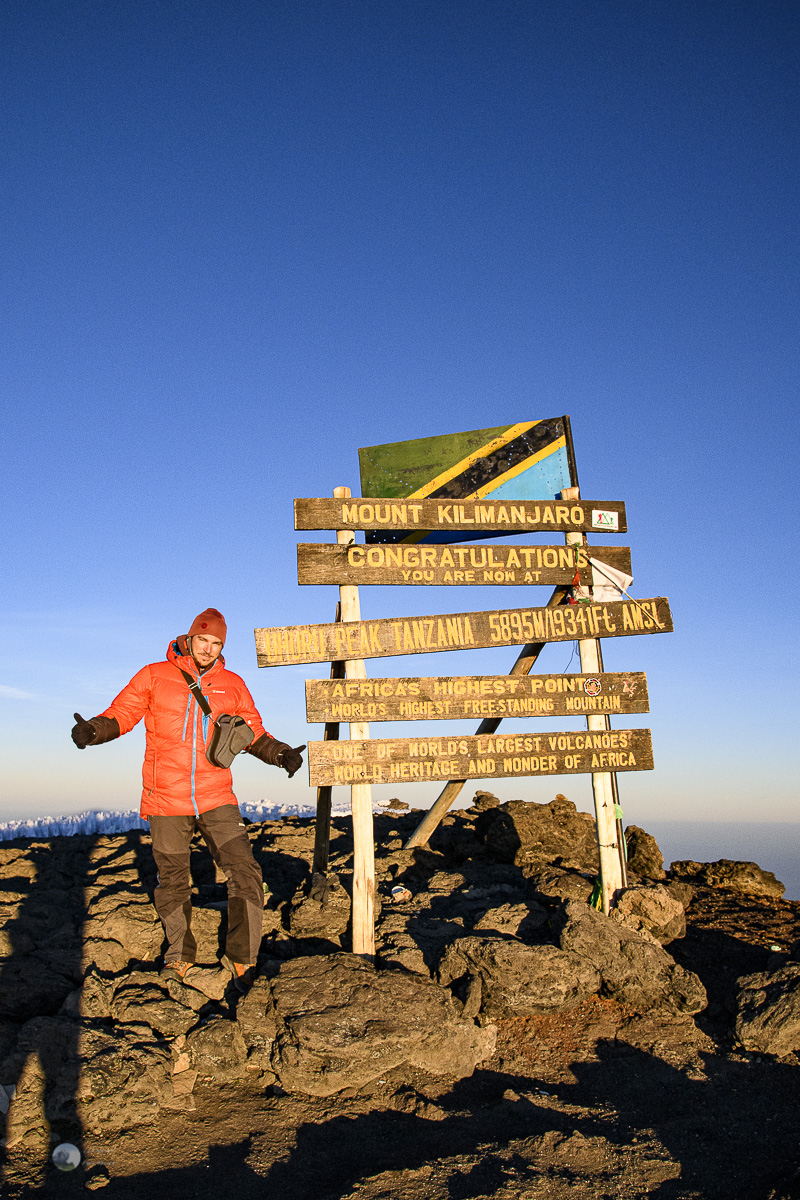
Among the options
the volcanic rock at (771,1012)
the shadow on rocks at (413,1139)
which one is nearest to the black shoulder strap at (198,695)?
the shadow on rocks at (413,1139)

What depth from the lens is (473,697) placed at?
22.1 feet

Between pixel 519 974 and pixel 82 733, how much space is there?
332cm

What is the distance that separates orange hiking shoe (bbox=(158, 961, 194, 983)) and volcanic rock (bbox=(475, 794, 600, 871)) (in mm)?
3920

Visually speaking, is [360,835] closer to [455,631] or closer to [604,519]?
[455,631]

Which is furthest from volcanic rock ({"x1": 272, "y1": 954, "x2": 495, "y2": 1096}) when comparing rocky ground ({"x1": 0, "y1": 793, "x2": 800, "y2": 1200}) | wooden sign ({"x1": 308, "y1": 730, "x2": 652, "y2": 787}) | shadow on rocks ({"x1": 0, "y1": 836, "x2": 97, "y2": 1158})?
wooden sign ({"x1": 308, "y1": 730, "x2": 652, "y2": 787})

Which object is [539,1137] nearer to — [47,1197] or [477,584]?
[47,1197]

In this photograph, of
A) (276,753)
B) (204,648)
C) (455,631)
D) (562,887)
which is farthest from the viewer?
(562,887)

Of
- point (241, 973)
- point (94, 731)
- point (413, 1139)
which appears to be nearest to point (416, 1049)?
point (413, 1139)

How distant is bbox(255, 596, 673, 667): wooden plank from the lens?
253 inches

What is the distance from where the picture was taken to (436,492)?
7344 millimetres

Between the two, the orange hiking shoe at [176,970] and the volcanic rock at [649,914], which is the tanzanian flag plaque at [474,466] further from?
the orange hiking shoe at [176,970]

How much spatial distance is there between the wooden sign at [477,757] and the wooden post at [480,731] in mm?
211

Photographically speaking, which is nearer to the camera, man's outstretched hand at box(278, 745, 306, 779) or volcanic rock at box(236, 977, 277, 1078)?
volcanic rock at box(236, 977, 277, 1078)

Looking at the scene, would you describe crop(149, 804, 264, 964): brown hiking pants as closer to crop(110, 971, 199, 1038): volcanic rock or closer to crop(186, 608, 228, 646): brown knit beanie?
crop(110, 971, 199, 1038): volcanic rock
